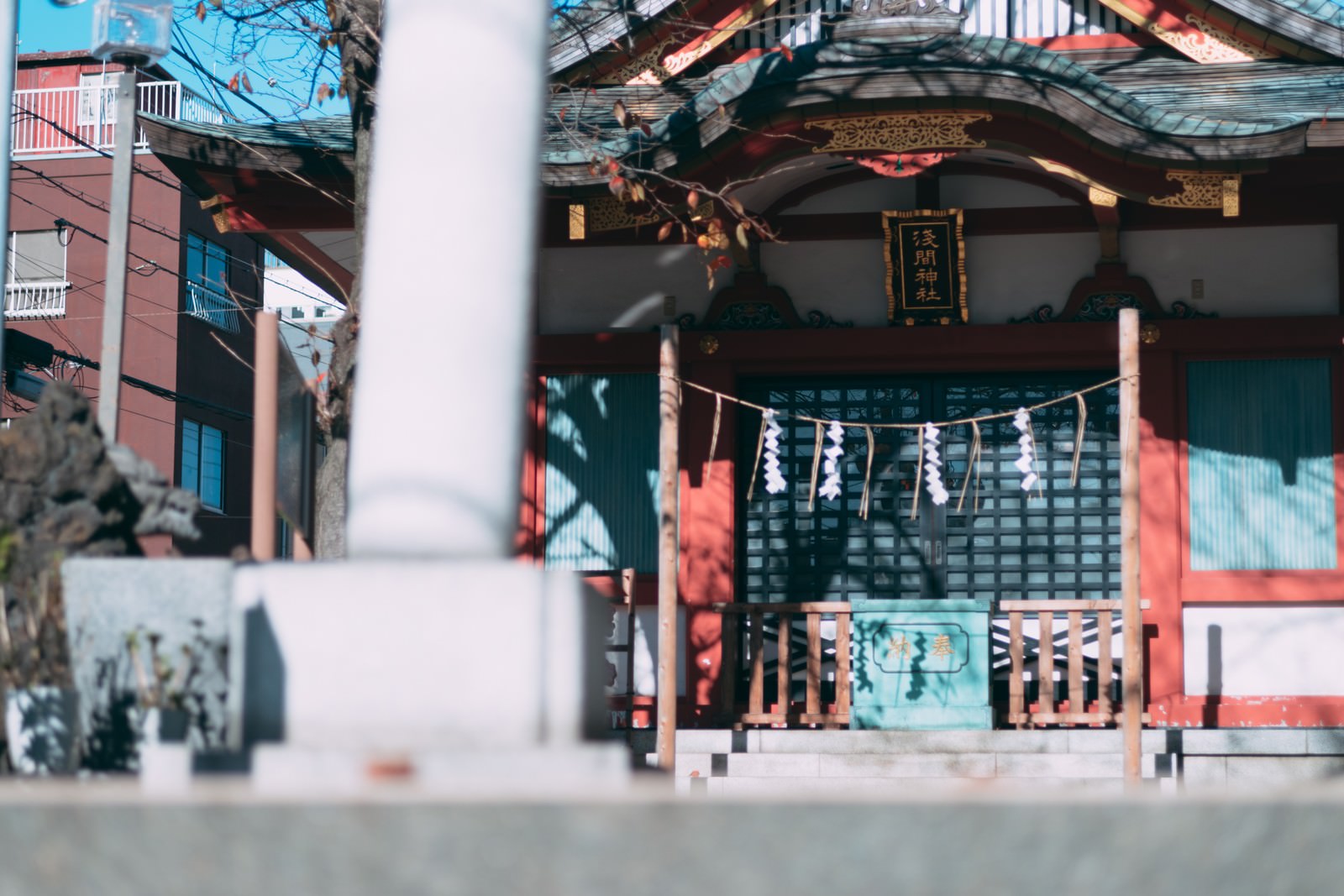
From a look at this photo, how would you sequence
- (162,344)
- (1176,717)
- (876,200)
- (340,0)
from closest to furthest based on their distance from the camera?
(340,0) → (1176,717) → (876,200) → (162,344)

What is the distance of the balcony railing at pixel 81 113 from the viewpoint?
30078 millimetres

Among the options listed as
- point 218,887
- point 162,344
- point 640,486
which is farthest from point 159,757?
point 162,344

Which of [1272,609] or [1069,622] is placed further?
[1272,609]

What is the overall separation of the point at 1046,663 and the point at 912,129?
3.36m

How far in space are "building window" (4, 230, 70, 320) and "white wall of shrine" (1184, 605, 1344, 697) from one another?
2487 centimetres

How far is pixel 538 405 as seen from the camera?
11.5 metres

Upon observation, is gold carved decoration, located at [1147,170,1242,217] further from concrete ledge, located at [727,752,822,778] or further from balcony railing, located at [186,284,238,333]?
balcony railing, located at [186,284,238,333]

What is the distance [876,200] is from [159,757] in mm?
8441

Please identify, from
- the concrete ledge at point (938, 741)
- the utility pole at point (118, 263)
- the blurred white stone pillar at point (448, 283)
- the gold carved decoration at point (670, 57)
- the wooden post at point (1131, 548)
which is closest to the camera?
the blurred white stone pillar at point (448, 283)

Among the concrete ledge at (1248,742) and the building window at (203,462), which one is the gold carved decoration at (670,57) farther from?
the building window at (203,462)

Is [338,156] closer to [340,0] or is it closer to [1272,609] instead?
[340,0]

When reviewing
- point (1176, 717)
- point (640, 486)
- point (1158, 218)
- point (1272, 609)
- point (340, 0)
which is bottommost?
point (1176, 717)

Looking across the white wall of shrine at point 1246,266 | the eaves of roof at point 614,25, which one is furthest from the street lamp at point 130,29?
the white wall of shrine at point 1246,266

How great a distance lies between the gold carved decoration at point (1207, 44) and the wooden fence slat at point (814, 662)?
4.66 m
